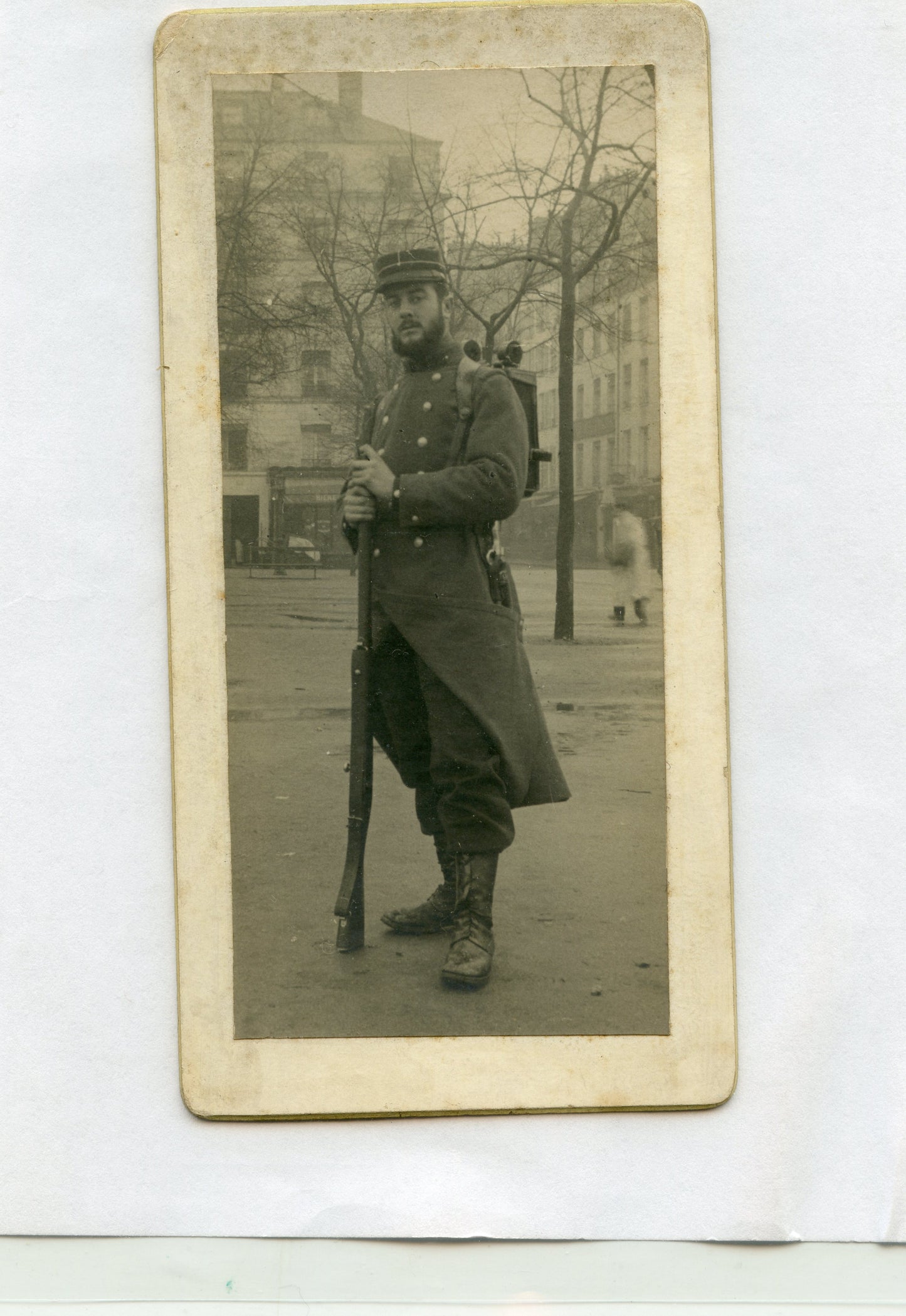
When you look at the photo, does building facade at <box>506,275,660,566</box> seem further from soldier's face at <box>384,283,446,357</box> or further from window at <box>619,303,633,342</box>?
soldier's face at <box>384,283,446,357</box>

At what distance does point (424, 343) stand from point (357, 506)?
294mm

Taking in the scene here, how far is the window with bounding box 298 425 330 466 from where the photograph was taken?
1862 millimetres

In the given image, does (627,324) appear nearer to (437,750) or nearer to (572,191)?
(572,191)

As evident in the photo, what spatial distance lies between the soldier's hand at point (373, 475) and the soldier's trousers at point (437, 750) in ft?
0.66

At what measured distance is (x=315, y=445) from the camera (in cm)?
187

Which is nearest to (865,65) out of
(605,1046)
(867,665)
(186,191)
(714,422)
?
(714,422)

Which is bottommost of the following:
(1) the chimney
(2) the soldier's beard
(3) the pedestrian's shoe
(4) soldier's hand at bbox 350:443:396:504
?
(3) the pedestrian's shoe

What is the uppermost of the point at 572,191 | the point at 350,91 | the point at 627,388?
the point at 350,91

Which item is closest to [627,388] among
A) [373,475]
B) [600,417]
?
[600,417]

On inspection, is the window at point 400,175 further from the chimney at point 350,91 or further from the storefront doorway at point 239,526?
the storefront doorway at point 239,526

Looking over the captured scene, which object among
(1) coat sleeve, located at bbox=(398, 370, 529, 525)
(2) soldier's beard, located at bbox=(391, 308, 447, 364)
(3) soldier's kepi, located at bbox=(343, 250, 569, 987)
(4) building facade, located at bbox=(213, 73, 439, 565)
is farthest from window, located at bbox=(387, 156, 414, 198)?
(1) coat sleeve, located at bbox=(398, 370, 529, 525)

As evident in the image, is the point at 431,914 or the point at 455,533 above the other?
the point at 455,533

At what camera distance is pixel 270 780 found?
1.89m

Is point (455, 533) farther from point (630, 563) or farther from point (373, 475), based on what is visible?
point (630, 563)
